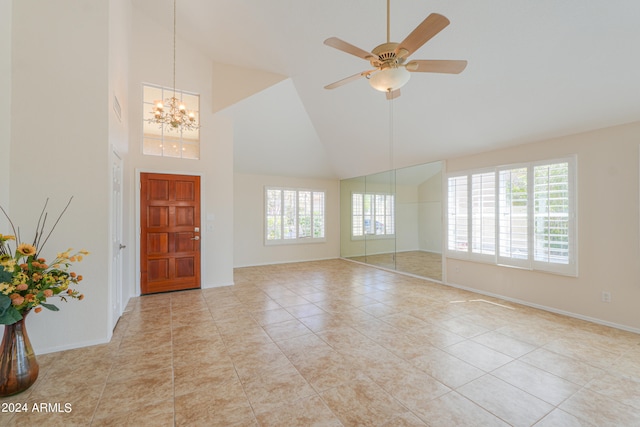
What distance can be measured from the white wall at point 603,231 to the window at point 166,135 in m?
5.69

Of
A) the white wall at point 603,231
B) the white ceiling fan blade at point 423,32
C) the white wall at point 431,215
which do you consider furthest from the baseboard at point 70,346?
the white wall at point 603,231

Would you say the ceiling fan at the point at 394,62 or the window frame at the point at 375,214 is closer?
the ceiling fan at the point at 394,62

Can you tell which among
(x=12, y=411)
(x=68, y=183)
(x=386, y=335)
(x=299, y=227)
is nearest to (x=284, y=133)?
(x=299, y=227)

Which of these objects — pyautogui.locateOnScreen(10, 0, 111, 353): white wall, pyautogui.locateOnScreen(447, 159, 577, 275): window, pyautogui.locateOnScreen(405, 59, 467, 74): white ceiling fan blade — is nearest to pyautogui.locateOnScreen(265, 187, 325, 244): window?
pyautogui.locateOnScreen(447, 159, 577, 275): window

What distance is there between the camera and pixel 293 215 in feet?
25.9

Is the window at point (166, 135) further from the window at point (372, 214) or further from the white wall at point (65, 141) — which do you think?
the window at point (372, 214)

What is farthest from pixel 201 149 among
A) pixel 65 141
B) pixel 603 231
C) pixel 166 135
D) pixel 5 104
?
pixel 603 231

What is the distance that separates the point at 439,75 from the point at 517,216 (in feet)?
8.04

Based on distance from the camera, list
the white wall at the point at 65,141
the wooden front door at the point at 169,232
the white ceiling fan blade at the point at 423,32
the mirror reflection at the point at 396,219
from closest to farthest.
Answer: the white ceiling fan blade at the point at 423,32 < the white wall at the point at 65,141 < the wooden front door at the point at 169,232 < the mirror reflection at the point at 396,219

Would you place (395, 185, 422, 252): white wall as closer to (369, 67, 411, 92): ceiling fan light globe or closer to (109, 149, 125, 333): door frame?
(369, 67, 411, 92): ceiling fan light globe

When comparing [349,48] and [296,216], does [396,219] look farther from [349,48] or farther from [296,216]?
[349,48]

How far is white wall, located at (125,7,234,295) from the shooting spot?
461cm

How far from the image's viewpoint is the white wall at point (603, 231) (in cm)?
324

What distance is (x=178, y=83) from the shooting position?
4.92 m
